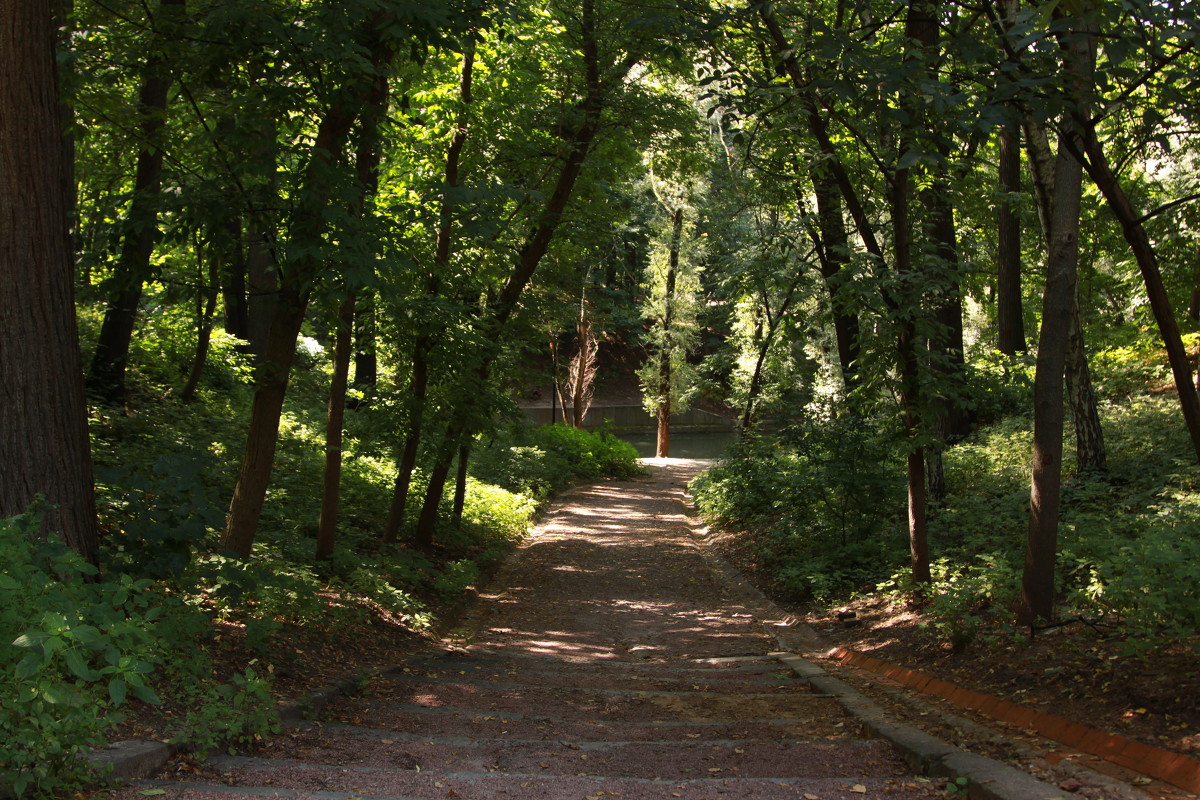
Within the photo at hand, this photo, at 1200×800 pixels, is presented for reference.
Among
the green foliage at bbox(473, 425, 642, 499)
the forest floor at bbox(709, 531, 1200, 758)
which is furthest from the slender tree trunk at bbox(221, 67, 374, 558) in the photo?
the green foliage at bbox(473, 425, 642, 499)

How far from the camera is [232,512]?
21.3ft

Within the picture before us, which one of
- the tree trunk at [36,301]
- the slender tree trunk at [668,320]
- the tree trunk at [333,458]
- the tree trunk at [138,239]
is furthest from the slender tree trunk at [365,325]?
the slender tree trunk at [668,320]

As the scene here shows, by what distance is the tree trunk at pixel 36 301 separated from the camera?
4355 millimetres

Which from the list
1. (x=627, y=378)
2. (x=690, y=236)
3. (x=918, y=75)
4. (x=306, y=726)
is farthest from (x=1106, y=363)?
(x=627, y=378)

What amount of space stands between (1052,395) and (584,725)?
360 centimetres

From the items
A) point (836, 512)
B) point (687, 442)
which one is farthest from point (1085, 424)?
point (687, 442)

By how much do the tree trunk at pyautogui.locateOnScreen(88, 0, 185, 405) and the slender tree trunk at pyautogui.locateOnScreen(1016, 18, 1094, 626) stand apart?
18.5ft

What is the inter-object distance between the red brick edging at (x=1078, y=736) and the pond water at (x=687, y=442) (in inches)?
1390

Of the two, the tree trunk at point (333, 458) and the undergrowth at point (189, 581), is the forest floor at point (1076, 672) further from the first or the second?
the tree trunk at point (333, 458)

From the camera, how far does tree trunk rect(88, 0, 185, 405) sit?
223 inches

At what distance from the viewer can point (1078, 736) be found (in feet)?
13.8

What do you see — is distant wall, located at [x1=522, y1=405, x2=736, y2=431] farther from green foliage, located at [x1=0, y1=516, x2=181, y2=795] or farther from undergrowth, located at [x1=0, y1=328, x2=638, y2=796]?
green foliage, located at [x1=0, y1=516, x2=181, y2=795]

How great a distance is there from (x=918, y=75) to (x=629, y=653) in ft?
17.6

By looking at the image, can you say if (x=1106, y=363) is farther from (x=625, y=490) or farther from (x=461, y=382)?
(x=625, y=490)
